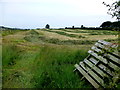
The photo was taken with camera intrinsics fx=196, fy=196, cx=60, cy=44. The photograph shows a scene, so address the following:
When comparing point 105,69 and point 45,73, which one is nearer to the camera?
point 105,69

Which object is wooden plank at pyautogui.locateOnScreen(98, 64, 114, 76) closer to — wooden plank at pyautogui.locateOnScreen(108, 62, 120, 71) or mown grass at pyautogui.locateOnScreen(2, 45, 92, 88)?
wooden plank at pyautogui.locateOnScreen(108, 62, 120, 71)

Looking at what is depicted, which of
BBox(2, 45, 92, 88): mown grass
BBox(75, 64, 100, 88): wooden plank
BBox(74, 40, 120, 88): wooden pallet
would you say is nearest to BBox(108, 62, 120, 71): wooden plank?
BBox(74, 40, 120, 88): wooden pallet

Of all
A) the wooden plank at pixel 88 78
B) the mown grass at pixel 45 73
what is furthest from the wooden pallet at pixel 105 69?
the mown grass at pixel 45 73

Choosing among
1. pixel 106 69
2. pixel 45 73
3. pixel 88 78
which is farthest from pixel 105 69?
pixel 45 73

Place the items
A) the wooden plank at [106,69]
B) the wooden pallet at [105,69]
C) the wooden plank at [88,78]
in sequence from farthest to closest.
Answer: the wooden plank at [88,78]
the wooden plank at [106,69]
the wooden pallet at [105,69]

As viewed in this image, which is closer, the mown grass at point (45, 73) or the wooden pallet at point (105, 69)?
the wooden pallet at point (105, 69)

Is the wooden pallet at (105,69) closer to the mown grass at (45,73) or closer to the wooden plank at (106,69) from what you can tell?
the wooden plank at (106,69)

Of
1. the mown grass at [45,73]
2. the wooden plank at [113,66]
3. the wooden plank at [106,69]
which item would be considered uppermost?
the wooden plank at [113,66]

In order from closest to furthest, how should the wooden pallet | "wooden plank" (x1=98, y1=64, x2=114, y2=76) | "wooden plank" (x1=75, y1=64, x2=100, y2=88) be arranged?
the wooden pallet, "wooden plank" (x1=98, y1=64, x2=114, y2=76), "wooden plank" (x1=75, y1=64, x2=100, y2=88)

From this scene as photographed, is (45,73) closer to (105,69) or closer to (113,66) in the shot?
(105,69)

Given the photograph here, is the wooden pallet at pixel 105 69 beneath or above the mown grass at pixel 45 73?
above

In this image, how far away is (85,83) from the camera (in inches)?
164

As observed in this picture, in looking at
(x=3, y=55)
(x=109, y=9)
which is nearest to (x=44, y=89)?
(x=109, y=9)

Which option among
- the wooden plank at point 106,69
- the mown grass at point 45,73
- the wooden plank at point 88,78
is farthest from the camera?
the mown grass at point 45,73
